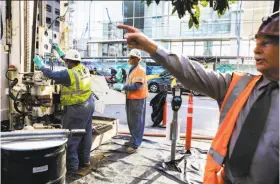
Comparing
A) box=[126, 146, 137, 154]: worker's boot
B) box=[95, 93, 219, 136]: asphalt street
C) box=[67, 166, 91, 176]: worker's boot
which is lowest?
box=[95, 93, 219, 136]: asphalt street

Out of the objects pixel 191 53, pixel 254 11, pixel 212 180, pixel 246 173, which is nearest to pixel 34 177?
pixel 212 180

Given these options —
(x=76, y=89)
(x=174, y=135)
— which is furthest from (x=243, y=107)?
(x=174, y=135)

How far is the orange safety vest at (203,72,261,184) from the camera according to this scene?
57.7 inches

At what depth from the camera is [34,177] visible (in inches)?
83.9

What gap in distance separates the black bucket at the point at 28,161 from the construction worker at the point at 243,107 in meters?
1.22

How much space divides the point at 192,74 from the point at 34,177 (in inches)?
60.5

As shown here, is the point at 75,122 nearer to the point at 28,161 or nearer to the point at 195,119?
the point at 28,161

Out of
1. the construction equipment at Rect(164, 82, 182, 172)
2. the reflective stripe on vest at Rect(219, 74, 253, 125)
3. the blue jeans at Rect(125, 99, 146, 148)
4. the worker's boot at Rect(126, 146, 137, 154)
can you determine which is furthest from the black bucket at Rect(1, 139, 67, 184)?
the blue jeans at Rect(125, 99, 146, 148)

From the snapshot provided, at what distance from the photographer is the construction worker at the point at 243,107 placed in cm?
134

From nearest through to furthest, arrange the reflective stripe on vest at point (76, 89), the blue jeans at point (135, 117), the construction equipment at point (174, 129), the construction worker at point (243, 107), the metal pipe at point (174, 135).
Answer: the construction worker at point (243, 107) → the reflective stripe on vest at point (76, 89) → the construction equipment at point (174, 129) → the metal pipe at point (174, 135) → the blue jeans at point (135, 117)

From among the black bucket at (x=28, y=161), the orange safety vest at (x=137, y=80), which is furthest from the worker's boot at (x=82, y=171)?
the black bucket at (x=28, y=161)

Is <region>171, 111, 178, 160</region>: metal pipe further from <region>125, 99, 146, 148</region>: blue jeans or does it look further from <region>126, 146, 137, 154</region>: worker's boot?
<region>126, 146, 137, 154</region>: worker's boot

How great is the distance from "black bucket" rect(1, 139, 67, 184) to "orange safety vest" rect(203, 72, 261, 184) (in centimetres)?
129

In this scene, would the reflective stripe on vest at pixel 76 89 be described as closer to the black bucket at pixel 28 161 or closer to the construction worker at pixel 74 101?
the construction worker at pixel 74 101
